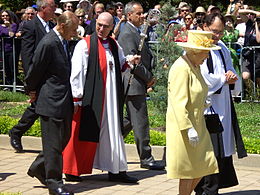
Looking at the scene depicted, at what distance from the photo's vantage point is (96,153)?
9.48m

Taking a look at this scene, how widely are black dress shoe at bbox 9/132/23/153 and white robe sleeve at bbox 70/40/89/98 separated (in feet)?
7.58

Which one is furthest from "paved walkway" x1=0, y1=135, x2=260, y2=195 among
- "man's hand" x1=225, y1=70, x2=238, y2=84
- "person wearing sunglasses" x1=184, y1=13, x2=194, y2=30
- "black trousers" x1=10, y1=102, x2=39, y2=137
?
"person wearing sunglasses" x1=184, y1=13, x2=194, y2=30

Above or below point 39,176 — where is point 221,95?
above

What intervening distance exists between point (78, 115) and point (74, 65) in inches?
23.9

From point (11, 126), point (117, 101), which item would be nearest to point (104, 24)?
point (117, 101)

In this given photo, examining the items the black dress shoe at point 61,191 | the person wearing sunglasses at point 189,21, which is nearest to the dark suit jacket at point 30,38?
the black dress shoe at point 61,191

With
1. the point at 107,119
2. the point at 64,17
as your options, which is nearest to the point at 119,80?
the point at 107,119

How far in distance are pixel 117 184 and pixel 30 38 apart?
2433mm

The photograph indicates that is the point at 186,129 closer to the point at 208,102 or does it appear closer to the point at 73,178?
the point at 208,102

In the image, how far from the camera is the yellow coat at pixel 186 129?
763 centimetres

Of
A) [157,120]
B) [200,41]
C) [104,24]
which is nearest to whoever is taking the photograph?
[200,41]

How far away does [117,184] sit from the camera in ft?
30.6

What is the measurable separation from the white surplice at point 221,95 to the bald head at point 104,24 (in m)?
1.40

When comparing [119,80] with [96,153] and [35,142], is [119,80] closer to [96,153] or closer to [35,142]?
[96,153]
